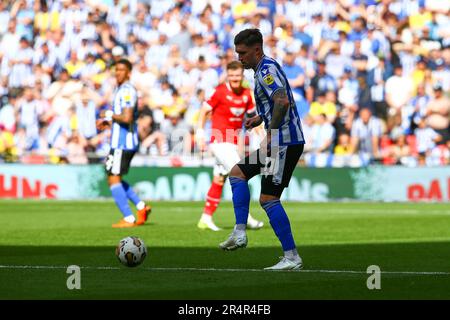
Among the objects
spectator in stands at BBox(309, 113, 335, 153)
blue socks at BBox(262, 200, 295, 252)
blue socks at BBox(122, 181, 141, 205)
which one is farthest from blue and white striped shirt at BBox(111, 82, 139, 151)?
spectator in stands at BBox(309, 113, 335, 153)

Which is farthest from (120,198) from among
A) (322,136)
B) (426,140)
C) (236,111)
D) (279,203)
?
(426,140)

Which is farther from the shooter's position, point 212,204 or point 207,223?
point 212,204

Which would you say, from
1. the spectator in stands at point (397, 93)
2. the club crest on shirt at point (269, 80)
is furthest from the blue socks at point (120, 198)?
the spectator in stands at point (397, 93)

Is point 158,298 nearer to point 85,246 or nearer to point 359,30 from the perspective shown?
point 85,246

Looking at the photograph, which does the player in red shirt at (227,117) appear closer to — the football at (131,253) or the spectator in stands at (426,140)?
the football at (131,253)

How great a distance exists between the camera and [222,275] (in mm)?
11016

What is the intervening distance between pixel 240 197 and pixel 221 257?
101cm

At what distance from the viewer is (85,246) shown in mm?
14742

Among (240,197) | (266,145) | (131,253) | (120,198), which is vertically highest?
(266,145)

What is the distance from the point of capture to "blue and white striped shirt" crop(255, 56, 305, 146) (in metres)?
11.3

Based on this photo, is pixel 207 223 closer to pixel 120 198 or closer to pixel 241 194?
pixel 120 198

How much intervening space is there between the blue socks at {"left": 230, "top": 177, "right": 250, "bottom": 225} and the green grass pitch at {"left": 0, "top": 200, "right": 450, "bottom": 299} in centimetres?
56

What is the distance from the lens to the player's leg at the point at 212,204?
59.6 ft

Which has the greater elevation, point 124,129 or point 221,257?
point 124,129
